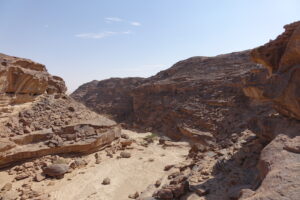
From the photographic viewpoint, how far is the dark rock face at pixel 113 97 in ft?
92.2

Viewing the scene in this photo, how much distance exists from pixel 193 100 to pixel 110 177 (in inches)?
540

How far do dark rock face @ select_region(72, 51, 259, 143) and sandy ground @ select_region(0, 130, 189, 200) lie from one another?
647cm

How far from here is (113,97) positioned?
3066 cm

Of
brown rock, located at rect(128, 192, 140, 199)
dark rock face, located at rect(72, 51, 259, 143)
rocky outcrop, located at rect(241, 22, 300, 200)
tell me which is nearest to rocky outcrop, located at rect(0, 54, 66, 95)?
brown rock, located at rect(128, 192, 140, 199)

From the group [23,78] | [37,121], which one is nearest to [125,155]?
[37,121]

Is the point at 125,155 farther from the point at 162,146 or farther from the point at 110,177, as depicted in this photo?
the point at 162,146

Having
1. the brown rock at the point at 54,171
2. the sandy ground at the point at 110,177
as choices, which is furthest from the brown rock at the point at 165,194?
the brown rock at the point at 54,171

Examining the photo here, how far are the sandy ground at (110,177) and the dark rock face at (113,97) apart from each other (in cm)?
1671

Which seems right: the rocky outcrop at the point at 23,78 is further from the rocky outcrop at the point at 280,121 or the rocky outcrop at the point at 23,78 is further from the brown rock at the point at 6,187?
the rocky outcrop at the point at 280,121

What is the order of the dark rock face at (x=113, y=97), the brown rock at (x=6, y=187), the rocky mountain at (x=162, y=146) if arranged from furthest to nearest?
the dark rock face at (x=113, y=97)
the brown rock at (x=6, y=187)
the rocky mountain at (x=162, y=146)

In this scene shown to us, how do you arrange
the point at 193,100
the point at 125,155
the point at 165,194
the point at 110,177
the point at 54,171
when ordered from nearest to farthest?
the point at 165,194 < the point at 54,171 < the point at 110,177 < the point at 125,155 < the point at 193,100

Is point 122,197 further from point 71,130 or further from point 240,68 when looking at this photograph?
point 240,68

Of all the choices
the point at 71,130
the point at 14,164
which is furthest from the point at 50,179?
the point at 71,130

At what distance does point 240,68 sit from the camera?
2016 cm
